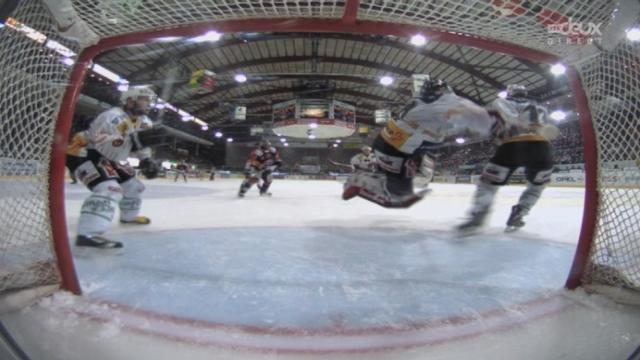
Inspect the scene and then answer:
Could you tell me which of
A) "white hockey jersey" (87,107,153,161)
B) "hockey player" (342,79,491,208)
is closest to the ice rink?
"hockey player" (342,79,491,208)

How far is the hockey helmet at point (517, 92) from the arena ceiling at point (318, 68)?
0.05 metres

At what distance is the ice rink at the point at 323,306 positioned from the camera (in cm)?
75

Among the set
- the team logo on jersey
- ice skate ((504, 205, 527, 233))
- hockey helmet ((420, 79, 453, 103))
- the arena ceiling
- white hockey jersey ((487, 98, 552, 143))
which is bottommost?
ice skate ((504, 205, 527, 233))

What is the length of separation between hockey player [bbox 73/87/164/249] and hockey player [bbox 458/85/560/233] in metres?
1.96

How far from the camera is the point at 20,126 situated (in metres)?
1.05

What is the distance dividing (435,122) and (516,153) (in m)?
0.97

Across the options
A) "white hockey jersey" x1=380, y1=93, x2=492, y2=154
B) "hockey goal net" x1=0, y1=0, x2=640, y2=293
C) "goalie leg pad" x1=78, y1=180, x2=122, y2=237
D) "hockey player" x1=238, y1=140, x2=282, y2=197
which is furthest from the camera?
"hockey player" x1=238, y1=140, x2=282, y2=197

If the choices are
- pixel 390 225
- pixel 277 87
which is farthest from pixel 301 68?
pixel 390 225

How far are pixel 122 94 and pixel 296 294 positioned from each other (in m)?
1.79

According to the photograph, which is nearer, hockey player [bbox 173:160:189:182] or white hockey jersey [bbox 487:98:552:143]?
white hockey jersey [bbox 487:98:552:143]

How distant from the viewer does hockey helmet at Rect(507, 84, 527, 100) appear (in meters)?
1.55

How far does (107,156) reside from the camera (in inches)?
77.0

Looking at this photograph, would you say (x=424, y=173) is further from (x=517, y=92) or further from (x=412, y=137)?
(x=517, y=92)

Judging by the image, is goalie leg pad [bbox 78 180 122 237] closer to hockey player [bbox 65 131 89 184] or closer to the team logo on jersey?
hockey player [bbox 65 131 89 184]
